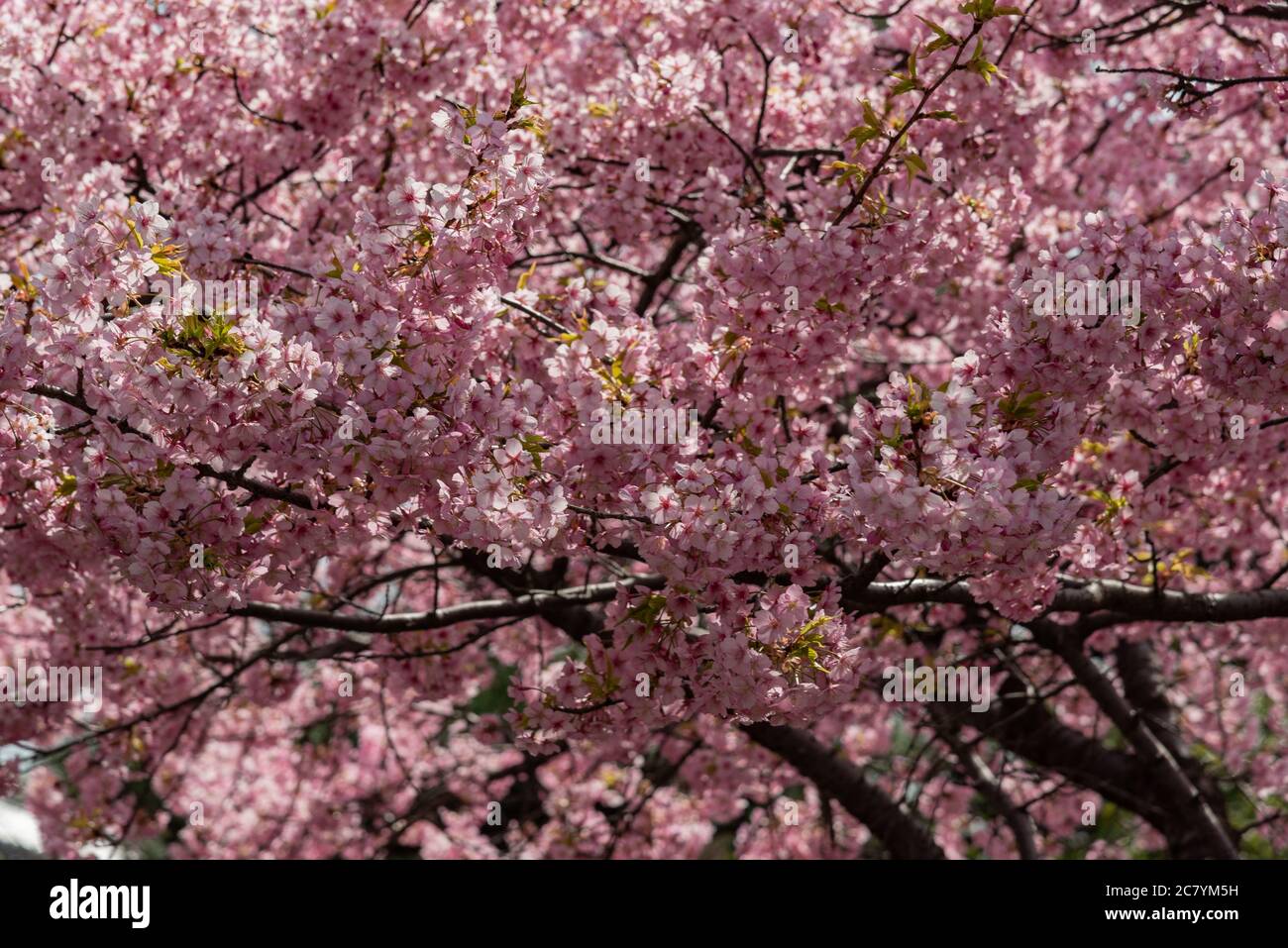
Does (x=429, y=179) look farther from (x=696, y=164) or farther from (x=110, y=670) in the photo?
(x=110, y=670)

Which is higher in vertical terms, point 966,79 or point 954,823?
point 966,79

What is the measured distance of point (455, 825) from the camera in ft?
32.6

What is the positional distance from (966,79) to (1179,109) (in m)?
0.73

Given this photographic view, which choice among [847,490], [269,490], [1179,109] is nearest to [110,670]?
[269,490]

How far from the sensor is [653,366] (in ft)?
12.1

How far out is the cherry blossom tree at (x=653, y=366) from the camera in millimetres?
3137

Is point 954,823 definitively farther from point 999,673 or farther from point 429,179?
point 429,179

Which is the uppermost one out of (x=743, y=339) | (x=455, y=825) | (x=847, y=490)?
(x=743, y=339)

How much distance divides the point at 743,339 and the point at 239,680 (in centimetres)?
453

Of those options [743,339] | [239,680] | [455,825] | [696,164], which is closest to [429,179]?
[696,164]

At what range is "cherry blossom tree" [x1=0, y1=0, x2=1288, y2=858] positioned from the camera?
3.14 meters

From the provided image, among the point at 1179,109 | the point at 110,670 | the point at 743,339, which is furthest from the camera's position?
the point at 110,670
